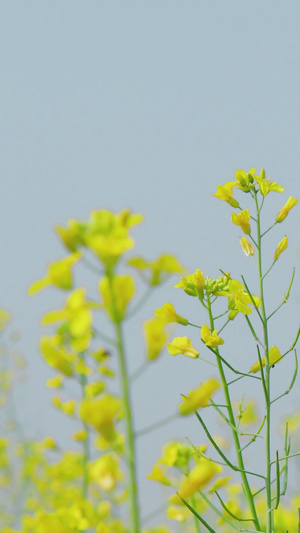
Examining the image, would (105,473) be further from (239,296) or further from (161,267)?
(239,296)

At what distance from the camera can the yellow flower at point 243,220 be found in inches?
60.7

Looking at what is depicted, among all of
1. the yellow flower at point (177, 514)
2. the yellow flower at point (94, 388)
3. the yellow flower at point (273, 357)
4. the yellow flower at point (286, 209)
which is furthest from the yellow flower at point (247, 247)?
the yellow flower at point (94, 388)

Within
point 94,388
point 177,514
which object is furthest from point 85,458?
point 177,514

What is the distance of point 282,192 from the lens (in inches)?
63.1

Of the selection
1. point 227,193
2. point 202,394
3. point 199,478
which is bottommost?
point 199,478

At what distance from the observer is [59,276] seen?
2.65 ft

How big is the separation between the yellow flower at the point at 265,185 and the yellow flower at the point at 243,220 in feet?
0.35

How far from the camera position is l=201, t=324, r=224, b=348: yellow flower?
1.38 metres

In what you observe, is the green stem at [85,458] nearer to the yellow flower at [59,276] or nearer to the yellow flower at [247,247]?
the yellow flower at [247,247]

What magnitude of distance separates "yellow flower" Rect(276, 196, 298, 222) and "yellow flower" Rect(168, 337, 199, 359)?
0.41 m

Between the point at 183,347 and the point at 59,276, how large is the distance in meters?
0.66

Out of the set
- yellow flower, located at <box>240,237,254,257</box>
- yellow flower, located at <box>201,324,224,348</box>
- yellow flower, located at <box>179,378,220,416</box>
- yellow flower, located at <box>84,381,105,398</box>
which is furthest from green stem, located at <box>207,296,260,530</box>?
yellow flower, located at <box>84,381,105,398</box>

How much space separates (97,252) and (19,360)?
620 cm

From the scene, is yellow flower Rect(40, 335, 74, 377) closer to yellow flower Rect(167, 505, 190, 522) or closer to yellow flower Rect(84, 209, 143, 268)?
yellow flower Rect(84, 209, 143, 268)
